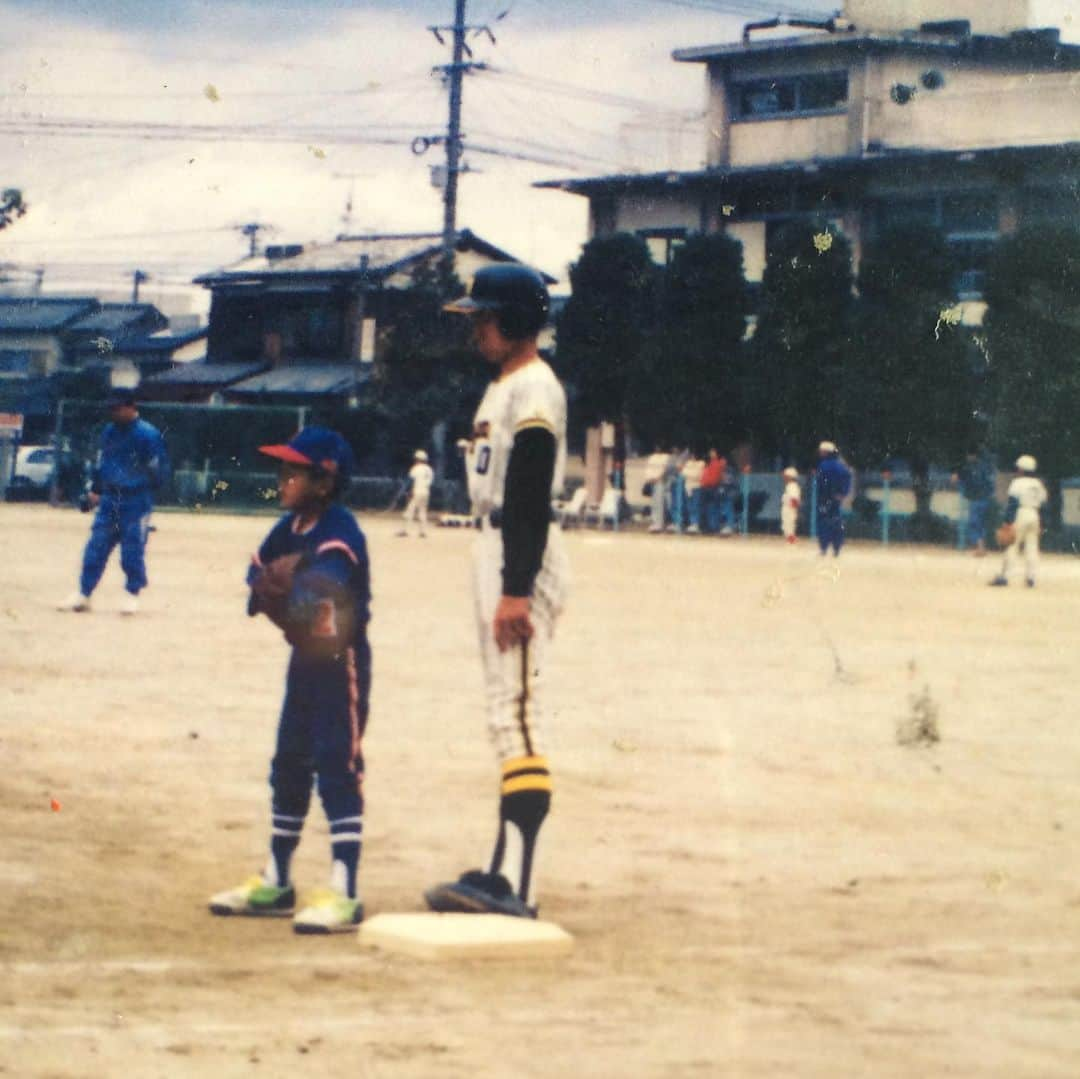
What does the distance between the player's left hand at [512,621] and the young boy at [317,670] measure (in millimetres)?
404

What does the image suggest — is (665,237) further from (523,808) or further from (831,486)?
(523,808)

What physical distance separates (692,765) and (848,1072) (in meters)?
5.02

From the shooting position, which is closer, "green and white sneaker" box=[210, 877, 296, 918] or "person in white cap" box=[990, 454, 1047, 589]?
"green and white sneaker" box=[210, 877, 296, 918]

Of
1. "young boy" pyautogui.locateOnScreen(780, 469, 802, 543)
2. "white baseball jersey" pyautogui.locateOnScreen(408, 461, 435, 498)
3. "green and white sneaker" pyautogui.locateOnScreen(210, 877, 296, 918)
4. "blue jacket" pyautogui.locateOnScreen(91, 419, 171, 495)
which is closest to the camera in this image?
"green and white sneaker" pyautogui.locateOnScreen(210, 877, 296, 918)

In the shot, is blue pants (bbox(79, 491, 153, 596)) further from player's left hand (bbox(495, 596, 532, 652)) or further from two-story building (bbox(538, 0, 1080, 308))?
two-story building (bbox(538, 0, 1080, 308))

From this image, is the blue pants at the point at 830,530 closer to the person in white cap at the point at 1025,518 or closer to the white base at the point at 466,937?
the person in white cap at the point at 1025,518

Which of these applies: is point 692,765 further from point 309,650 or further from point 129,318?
point 129,318

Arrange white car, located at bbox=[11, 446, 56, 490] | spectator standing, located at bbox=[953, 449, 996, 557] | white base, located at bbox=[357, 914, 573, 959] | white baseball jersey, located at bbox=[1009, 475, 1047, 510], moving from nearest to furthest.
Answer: white base, located at bbox=[357, 914, 573, 959], white baseball jersey, located at bbox=[1009, 475, 1047, 510], spectator standing, located at bbox=[953, 449, 996, 557], white car, located at bbox=[11, 446, 56, 490]

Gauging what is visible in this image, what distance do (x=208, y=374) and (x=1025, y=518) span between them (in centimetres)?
4226

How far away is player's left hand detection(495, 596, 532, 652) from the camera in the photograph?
A: 19.4ft

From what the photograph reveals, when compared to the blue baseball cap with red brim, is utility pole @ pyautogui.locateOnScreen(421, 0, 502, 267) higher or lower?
higher

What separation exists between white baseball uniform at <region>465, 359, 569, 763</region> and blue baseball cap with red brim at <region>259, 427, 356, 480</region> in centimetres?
36

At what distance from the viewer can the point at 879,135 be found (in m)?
47.7

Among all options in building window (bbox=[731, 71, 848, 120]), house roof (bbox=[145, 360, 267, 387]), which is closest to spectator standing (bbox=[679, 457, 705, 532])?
building window (bbox=[731, 71, 848, 120])
